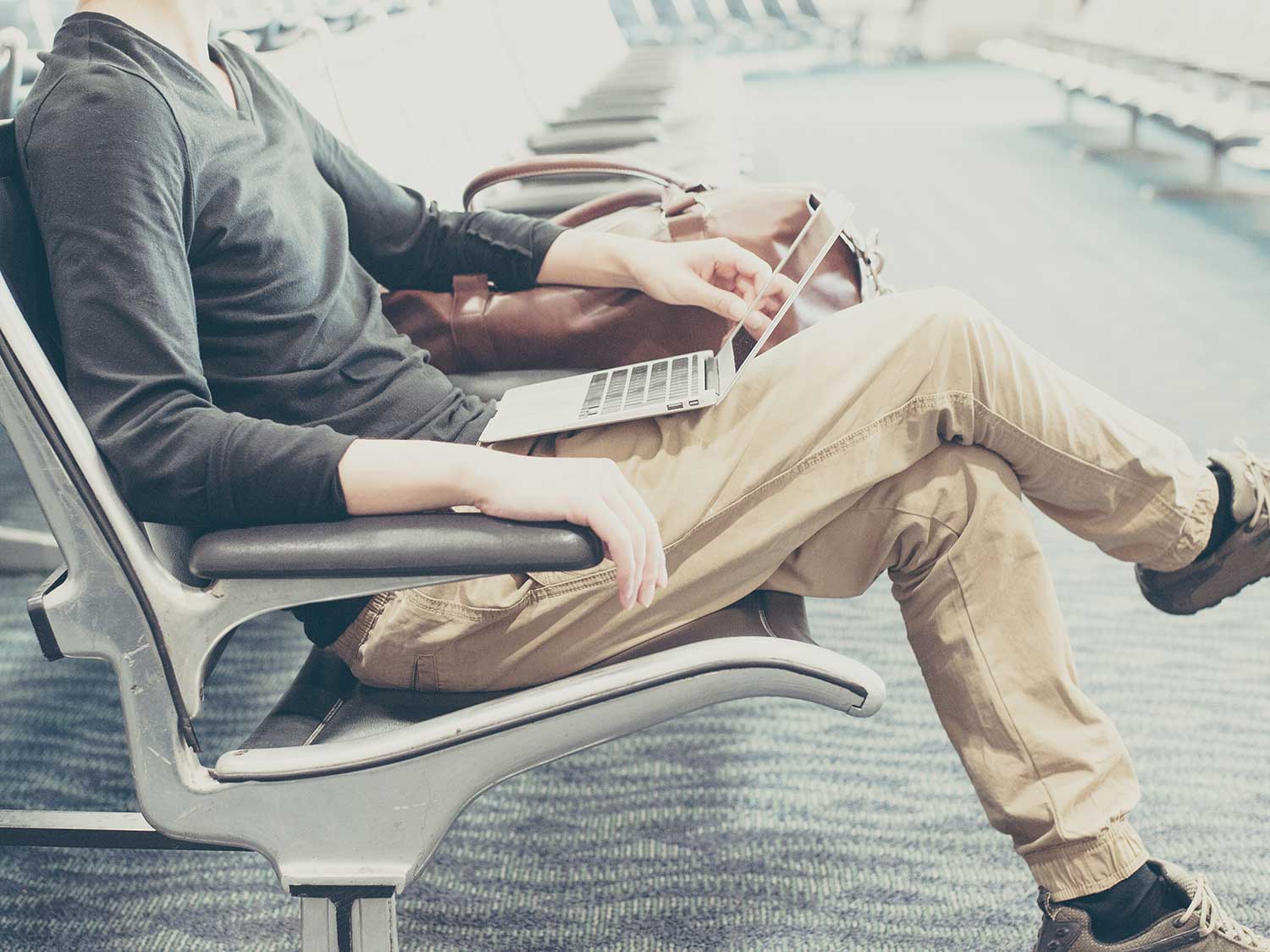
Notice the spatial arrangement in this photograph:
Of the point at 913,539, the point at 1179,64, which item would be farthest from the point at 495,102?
the point at 1179,64

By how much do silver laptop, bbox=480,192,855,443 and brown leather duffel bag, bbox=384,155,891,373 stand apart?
0.13m

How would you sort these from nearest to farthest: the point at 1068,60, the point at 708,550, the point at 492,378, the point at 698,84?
the point at 708,550
the point at 492,378
the point at 698,84
the point at 1068,60

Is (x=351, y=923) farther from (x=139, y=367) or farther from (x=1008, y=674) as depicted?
(x=1008, y=674)

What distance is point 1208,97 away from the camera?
5227mm

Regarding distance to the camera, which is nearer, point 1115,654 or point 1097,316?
point 1115,654

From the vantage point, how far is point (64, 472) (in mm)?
814

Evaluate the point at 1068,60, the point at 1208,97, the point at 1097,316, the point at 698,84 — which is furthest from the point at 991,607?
the point at 1068,60

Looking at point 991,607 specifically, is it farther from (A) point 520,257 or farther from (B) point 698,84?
(B) point 698,84

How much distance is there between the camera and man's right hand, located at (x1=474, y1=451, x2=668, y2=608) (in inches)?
32.6

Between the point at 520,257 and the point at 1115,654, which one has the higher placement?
the point at 520,257

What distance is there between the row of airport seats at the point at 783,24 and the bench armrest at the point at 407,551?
35.3ft

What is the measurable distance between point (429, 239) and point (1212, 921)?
1.03 meters

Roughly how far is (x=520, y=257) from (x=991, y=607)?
660 millimetres

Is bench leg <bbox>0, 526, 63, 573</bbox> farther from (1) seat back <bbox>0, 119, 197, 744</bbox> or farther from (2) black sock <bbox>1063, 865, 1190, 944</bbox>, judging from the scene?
(2) black sock <bbox>1063, 865, 1190, 944</bbox>
